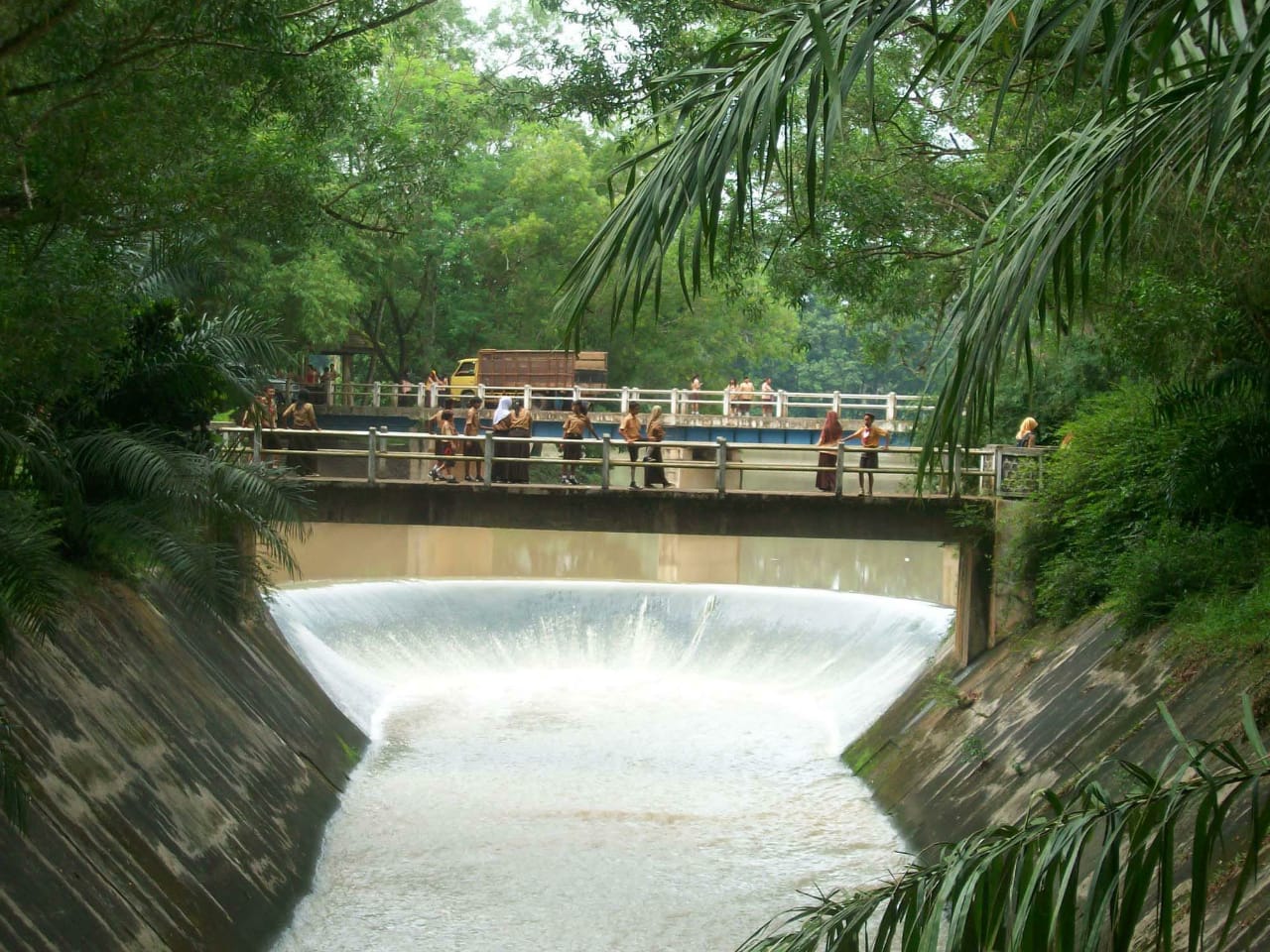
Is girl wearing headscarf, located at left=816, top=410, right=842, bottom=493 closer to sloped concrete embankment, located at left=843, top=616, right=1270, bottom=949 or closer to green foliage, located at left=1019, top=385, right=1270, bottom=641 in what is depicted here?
sloped concrete embankment, located at left=843, top=616, right=1270, bottom=949

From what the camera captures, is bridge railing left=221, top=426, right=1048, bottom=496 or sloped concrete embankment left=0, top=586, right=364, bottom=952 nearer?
sloped concrete embankment left=0, top=586, right=364, bottom=952

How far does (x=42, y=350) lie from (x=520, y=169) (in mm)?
38201

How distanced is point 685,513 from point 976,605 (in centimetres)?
384

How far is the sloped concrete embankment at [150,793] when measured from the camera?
8750mm

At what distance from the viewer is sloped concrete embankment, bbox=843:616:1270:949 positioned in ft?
37.2

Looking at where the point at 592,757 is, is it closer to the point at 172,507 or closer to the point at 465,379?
the point at 172,507

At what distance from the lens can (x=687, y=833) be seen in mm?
16469

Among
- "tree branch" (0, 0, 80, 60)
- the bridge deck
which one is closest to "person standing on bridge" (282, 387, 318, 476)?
the bridge deck

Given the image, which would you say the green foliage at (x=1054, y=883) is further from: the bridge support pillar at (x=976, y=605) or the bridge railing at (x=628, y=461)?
the bridge support pillar at (x=976, y=605)

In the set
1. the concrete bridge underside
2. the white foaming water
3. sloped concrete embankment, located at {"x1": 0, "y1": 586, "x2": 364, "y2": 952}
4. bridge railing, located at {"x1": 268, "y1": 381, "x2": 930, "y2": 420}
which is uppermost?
bridge railing, located at {"x1": 268, "y1": 381, "x2": 930, "y2": 420}

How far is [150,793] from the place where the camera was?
10914 millimetres

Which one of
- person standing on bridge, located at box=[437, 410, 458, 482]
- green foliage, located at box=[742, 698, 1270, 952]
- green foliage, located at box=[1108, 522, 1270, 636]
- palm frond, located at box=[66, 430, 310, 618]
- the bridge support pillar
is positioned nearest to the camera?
green foliage, located at box=[742, 698, 1270, 952]

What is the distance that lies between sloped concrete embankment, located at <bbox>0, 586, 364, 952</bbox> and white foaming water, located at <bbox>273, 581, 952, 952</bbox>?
83 centimetres

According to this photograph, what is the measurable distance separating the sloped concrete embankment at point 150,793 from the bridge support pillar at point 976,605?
813 centimetres
